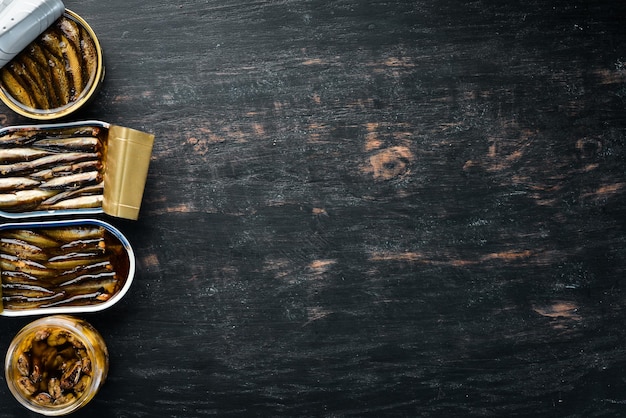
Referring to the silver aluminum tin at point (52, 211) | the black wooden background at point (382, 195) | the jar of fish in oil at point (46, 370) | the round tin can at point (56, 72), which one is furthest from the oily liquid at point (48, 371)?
the round tin can at point (56, 72)

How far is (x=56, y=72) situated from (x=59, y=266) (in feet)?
1.67

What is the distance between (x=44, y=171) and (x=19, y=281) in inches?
11.9

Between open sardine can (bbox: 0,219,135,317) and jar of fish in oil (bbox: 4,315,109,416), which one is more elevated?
open sardine can (bbox: 0,219,135,317)

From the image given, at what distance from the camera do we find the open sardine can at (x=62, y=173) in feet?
5.36

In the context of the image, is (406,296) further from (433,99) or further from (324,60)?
(324,60)

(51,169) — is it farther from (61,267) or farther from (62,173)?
(61,267)

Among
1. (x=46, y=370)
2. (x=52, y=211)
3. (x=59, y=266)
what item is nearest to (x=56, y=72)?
(x=52, y=211)

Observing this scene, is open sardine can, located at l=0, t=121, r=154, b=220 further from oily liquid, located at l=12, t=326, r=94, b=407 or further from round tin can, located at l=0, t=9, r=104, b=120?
oily liquid, located at l=12, t=326, r=94, b=407

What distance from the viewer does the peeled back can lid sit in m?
1.54

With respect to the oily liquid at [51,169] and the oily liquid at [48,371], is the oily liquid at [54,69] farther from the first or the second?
the oily liquid at [48,371]

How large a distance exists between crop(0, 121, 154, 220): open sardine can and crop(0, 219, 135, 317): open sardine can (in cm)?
5

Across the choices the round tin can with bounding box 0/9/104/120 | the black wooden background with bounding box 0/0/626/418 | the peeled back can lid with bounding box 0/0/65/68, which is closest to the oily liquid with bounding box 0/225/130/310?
the black wooden background with bounding box 0/0/626/418

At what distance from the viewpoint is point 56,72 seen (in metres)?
1.65

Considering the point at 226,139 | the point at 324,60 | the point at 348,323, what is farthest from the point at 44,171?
the point at 348,323
